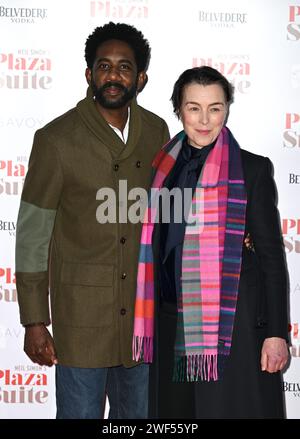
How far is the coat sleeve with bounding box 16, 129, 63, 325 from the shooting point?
84.5 inches

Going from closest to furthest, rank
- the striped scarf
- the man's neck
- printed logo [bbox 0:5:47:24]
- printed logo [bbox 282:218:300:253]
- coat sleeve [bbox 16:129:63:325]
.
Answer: the striped scarf → coat sleeve [bbox 16:129:63:325] → the man's neck → printed logo [bbox 0:5:47:24] → printed logo [bbox 282:218:300:253]

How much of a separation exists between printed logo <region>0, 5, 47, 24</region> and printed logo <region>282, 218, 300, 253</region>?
1516 mm

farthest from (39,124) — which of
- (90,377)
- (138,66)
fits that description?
(90,377)

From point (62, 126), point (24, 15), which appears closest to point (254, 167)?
point (62, 126)

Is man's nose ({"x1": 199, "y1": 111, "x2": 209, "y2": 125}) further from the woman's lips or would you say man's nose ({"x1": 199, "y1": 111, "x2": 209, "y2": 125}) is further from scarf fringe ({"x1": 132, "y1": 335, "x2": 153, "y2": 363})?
scarf fringe ({"x1": 132, "y1": 335, "x2": 153, "y2": 363})

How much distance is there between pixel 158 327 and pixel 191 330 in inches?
6.9

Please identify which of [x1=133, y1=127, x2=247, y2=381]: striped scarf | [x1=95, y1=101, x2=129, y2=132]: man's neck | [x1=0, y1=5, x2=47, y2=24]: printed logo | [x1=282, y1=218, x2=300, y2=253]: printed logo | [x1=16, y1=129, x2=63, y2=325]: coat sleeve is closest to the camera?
[x1=133, y1=127, x2=247, y2=381]: striped scarf

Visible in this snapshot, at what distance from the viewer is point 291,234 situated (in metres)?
3.01

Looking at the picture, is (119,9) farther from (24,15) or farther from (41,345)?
(41,345)

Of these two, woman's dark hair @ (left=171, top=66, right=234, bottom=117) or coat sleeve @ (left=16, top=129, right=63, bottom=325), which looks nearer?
woman's dark hair @ (left=171, top=66, right=234, bottom=117)

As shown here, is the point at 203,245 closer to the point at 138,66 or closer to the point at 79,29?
the point at 138,66

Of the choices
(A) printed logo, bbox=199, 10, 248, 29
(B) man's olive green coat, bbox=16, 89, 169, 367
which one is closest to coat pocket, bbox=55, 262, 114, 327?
(B) man's olive green coat, bbox=16, 89, 169, 367

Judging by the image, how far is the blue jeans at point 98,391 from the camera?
2.22m

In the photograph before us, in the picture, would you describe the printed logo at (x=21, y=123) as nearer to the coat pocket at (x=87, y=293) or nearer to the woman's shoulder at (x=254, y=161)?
the coat pocket at (x=87, y=293)
